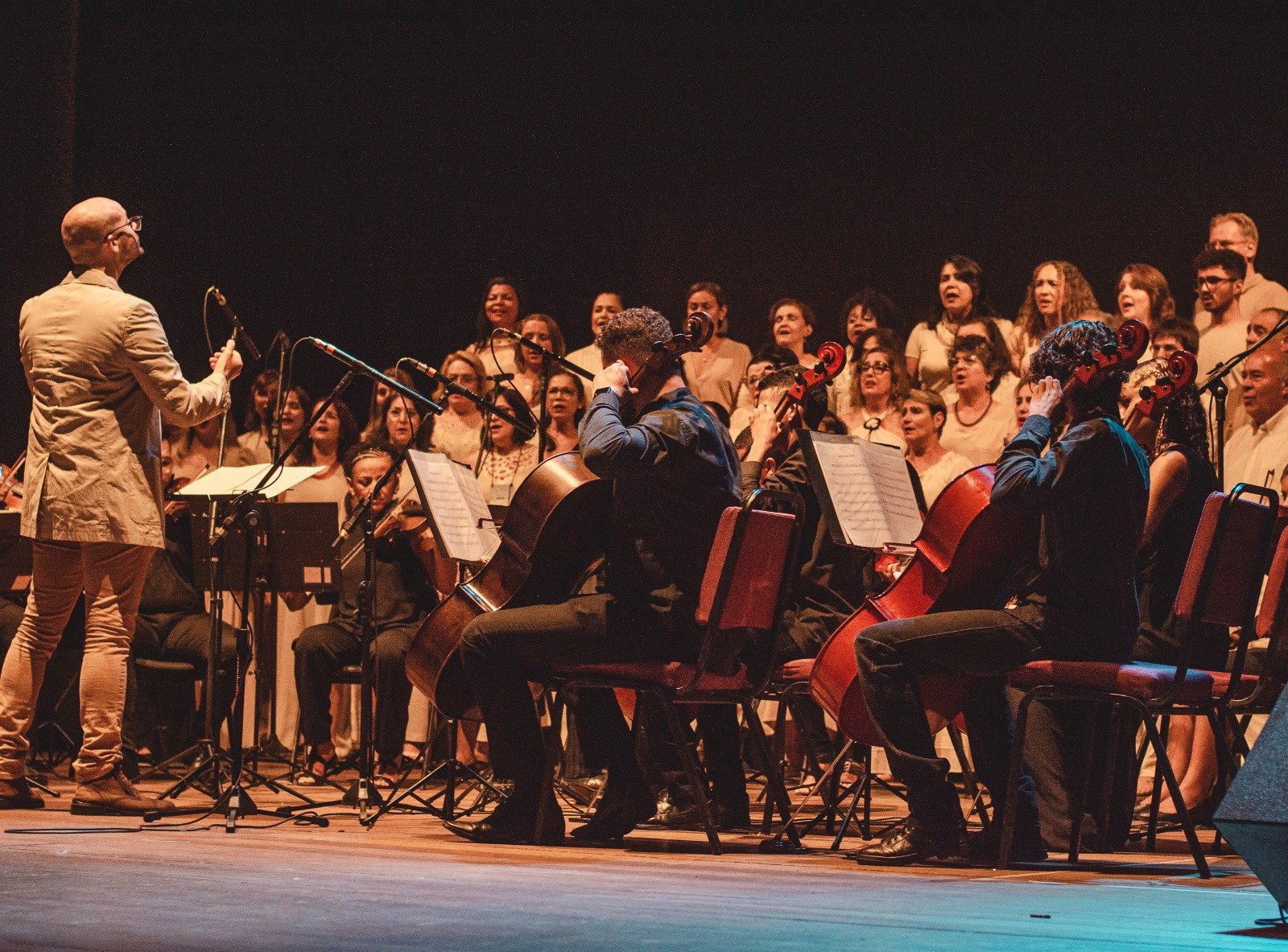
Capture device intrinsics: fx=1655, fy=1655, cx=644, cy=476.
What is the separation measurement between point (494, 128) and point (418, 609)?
13.6 feet

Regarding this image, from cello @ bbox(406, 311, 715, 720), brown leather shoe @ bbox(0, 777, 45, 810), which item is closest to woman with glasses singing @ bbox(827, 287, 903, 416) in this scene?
cello @ bbox(406, 311, 715, 720)

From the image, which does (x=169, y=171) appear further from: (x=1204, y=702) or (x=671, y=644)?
(x=1204, y=702)

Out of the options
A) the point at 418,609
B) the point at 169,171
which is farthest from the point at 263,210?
the point at 418,609

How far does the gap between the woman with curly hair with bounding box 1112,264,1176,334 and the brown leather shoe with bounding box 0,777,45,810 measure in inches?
172

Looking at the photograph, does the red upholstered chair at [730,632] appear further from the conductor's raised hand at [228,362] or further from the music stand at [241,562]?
the conductor's raised hand at [228,362]

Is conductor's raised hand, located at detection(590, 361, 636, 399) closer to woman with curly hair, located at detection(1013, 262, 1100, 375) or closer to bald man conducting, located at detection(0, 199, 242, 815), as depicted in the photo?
bald man conducting, located at detection(0, 199, 242, 815)

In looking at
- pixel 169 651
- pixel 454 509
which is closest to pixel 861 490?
pixel 454 509

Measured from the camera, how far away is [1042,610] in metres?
3.77

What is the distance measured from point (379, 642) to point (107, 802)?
183 cm

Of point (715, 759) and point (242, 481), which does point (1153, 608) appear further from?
point (242, 481)

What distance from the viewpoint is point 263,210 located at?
380 inches

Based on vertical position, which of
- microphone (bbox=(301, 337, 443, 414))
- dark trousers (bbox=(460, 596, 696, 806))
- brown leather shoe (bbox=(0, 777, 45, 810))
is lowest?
brown leather shoe (bbox=(0, 777, 45, 810))

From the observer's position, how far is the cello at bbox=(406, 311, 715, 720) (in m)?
4.18

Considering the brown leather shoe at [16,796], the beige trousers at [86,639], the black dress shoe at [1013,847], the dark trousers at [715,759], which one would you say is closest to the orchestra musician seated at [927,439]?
the dark trousers at [715,759]
